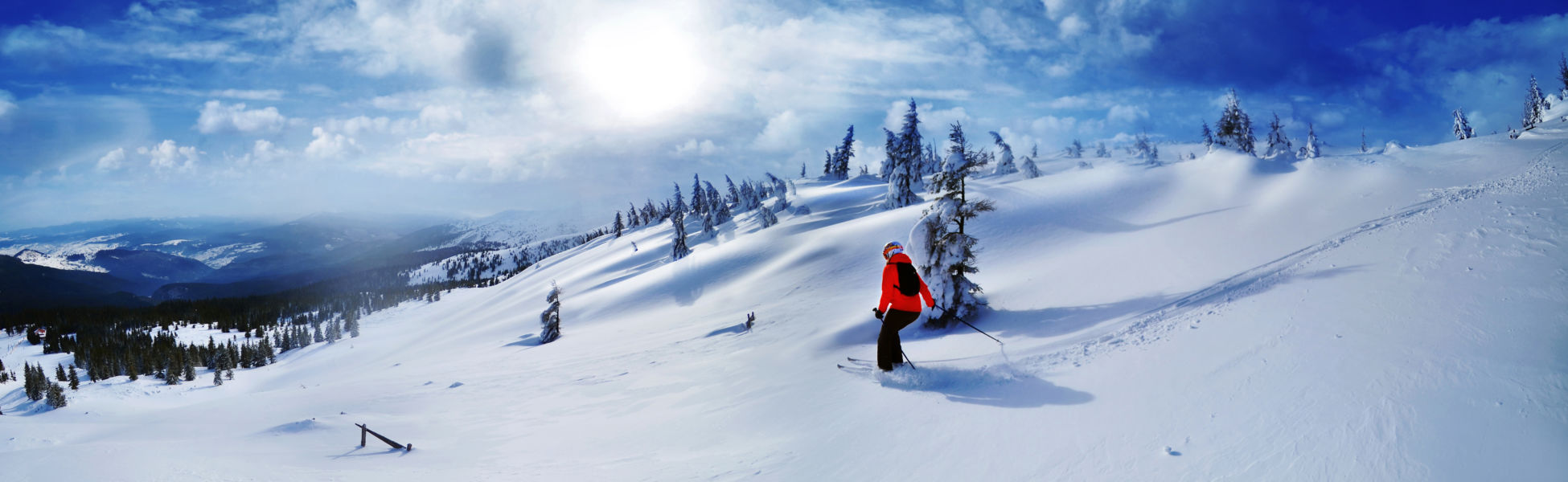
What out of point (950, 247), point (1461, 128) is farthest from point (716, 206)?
point (1461, 128)

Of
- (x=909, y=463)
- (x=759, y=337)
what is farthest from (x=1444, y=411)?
(x=759, y=337)

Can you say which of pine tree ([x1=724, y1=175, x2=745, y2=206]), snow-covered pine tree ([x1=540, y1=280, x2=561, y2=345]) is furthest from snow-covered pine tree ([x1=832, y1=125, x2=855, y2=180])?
snow-covered pine tree ([x1=540, y1=280, x2=561, y2=345])

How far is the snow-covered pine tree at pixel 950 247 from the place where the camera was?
1490 cm

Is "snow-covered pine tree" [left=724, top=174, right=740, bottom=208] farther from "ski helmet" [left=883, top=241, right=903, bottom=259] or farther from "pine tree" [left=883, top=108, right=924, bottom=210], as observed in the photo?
"ski helmet" [left=883, top=241, right=903, bottom=259]

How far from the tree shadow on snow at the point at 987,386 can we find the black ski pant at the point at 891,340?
10.6 inches

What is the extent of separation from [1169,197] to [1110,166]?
10447 mm

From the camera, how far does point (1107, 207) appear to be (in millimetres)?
31328

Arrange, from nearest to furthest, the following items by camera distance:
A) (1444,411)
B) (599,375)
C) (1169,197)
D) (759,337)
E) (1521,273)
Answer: (1444,411)
(1521,273)
(599,375)
(759,337)
(1169,197)

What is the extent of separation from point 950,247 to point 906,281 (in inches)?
229

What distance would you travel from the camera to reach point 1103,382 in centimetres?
773

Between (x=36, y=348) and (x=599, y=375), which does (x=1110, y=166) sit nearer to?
(x=599, y=375)

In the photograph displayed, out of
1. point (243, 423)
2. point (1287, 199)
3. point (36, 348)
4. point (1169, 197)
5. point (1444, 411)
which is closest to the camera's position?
point (1444, 411)

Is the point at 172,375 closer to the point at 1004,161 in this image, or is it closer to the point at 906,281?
the point at 906,281

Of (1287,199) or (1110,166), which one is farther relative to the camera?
(1110,166)
